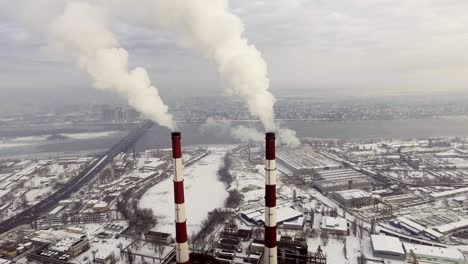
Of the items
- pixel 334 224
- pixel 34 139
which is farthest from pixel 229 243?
pixel 34 139

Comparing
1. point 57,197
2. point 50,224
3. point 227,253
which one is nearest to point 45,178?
point 57,197

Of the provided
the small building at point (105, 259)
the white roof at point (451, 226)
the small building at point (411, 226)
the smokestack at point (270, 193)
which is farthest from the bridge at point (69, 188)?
the white roof at point (451, 226)

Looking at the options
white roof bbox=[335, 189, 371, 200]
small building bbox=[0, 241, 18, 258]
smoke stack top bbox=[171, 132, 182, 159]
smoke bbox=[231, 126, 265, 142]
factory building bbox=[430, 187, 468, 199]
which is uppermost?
smoke stack top bbox=[171, 132, 182, 159]

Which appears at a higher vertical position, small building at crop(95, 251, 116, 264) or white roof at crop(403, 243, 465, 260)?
white roof at crop(403, 243, 465, 260)

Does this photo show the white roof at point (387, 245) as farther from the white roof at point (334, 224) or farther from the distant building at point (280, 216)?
the distant building at point (280, 216)

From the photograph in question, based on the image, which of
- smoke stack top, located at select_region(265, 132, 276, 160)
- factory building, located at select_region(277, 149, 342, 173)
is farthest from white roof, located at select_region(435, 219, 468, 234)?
smoke stack top, located at select_region(265, 132, 276, 160)

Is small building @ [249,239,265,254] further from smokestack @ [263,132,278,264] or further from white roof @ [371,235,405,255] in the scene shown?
smokestack @ [263,132,278,264]
